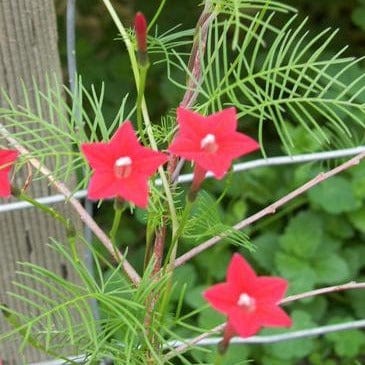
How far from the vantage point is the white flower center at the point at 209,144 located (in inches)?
29.2

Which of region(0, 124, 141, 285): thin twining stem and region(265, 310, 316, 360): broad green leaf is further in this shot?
region(265, 310, 316, 360): broad green leaf

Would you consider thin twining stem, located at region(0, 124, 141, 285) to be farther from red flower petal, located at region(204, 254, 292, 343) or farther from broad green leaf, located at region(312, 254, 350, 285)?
broad green leaf, located at region(312, 254, 350, 285)

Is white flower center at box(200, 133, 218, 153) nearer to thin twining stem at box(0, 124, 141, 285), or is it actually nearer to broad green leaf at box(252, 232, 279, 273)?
thin twining stem at box(0, 124, 141, 285)

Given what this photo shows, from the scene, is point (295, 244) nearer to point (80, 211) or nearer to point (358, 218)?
point (358, 218)

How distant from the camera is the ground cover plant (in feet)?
2.49

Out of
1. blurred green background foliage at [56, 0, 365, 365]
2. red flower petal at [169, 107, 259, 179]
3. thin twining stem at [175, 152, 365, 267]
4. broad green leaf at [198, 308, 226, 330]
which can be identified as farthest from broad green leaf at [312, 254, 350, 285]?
red flower petal at [169, 107, 259, 179]

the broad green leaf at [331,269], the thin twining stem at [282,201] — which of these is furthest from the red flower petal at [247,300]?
the broad green leaf at [331,269]

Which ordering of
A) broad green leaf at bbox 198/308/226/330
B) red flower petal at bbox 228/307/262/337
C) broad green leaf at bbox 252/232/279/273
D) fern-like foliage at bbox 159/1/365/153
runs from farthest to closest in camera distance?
1. broad green leaf at bbox 252/232/279/273
2. broad green leaf at bbox 198/308/226/330
3. fern-like foliage at bbox 159/1/365/153
4. red flower petal at bbox 228/307/262/337

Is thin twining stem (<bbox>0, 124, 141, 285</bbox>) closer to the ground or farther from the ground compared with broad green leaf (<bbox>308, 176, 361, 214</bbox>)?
farther from the ground

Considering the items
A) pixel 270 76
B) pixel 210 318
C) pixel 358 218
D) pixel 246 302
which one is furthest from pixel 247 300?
pixel 358 218

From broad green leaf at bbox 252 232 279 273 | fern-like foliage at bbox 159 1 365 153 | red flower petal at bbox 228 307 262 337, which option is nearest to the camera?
red flower petal at bbox 228 307 262 337

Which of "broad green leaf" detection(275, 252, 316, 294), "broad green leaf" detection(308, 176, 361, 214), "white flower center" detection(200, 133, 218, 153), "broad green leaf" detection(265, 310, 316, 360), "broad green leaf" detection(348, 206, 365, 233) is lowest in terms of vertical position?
"broad green leaf" detection(265, 310, 316, 360)

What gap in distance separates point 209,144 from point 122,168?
7 cm

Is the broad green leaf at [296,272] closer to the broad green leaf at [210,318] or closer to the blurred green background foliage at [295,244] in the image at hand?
the blurred green background foliage at [295,244]
